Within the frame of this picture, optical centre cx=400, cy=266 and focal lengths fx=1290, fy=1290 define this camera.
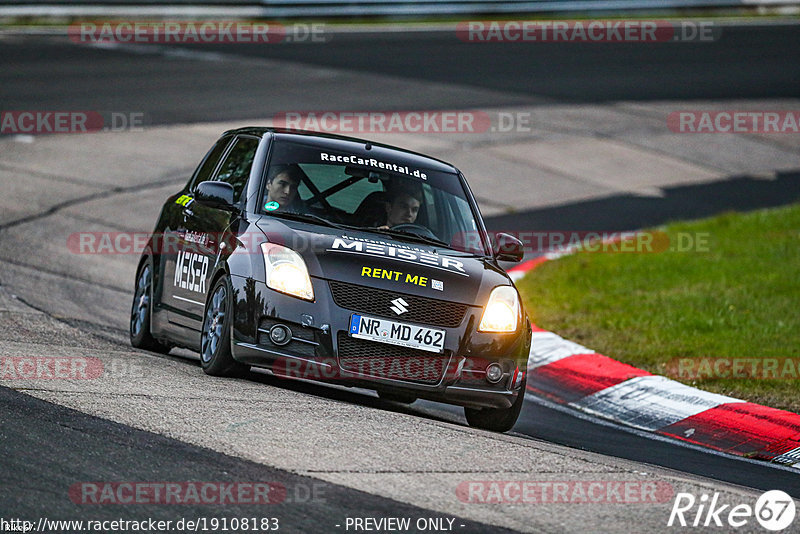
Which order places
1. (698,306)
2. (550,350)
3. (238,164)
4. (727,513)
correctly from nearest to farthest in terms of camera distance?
(727,513)
(238,164)
(550,350)
(698,306)

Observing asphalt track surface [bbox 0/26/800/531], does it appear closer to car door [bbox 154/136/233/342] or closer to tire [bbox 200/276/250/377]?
tire [bbox 200/276/250/377]

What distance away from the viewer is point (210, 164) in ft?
30.5

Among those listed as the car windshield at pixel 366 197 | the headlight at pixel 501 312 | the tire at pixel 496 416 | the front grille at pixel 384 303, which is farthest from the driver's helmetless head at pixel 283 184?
the tire at pixel 496 416

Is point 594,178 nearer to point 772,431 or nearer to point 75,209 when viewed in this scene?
point 75,209

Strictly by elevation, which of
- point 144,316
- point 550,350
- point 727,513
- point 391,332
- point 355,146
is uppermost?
point 355,146

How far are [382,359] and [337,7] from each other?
23539 mm

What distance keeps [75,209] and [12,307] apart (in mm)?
5008

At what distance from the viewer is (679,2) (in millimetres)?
33250

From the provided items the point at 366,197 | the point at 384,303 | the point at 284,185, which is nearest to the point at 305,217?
the point at 284,185

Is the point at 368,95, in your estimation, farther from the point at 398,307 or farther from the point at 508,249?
the point at 398,307

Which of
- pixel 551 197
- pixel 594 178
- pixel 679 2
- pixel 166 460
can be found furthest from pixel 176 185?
pixel 679 2

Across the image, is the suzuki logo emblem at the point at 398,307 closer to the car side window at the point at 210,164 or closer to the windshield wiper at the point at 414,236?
the windshield wiper at the point at 414,236

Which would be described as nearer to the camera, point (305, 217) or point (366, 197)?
point (305, 217)

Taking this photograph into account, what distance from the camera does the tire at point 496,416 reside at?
778 centimetres
